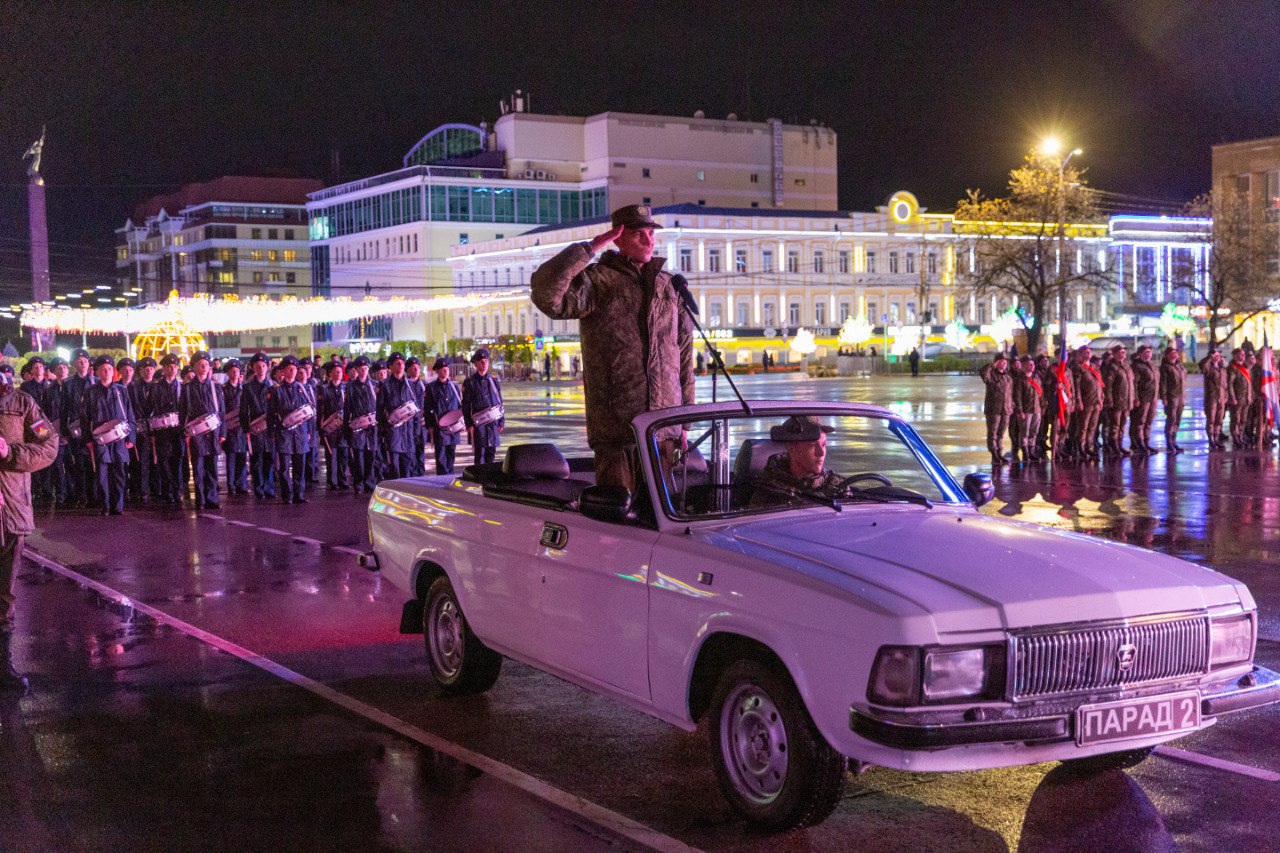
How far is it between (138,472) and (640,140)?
334 feet

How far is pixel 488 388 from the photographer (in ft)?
65.3

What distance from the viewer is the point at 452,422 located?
20250 mm

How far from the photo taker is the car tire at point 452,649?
748cm

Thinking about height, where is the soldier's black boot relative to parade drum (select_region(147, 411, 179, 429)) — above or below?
below

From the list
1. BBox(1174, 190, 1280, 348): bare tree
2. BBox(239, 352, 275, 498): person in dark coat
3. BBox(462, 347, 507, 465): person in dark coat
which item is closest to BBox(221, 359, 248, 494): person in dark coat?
BBox(239, 352, 275, 498): person in dark coat

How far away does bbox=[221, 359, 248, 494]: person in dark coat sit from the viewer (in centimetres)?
2044

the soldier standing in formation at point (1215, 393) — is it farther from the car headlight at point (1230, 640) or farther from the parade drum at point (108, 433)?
the car headlight at point (1230, 640)

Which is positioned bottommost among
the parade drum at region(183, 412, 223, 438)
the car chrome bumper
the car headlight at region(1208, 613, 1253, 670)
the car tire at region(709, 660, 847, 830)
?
the car tire at region(709, 660, 847, 830)

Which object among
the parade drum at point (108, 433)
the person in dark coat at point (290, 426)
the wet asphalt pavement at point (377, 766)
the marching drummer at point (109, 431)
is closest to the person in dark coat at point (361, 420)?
the person in dark coat at point (290, 426)

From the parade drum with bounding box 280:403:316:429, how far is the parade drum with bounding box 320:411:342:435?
902 millimetres

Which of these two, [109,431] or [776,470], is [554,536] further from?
[109,431]

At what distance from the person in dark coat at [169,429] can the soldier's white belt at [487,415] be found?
3983mm

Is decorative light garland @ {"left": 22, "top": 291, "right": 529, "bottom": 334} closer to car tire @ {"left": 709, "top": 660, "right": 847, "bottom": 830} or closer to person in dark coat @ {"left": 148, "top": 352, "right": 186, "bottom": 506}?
person in dark coat @ {"left": 148, "top": 352, "right": 186, "bottom": 506}

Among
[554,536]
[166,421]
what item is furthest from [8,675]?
[166,421]
